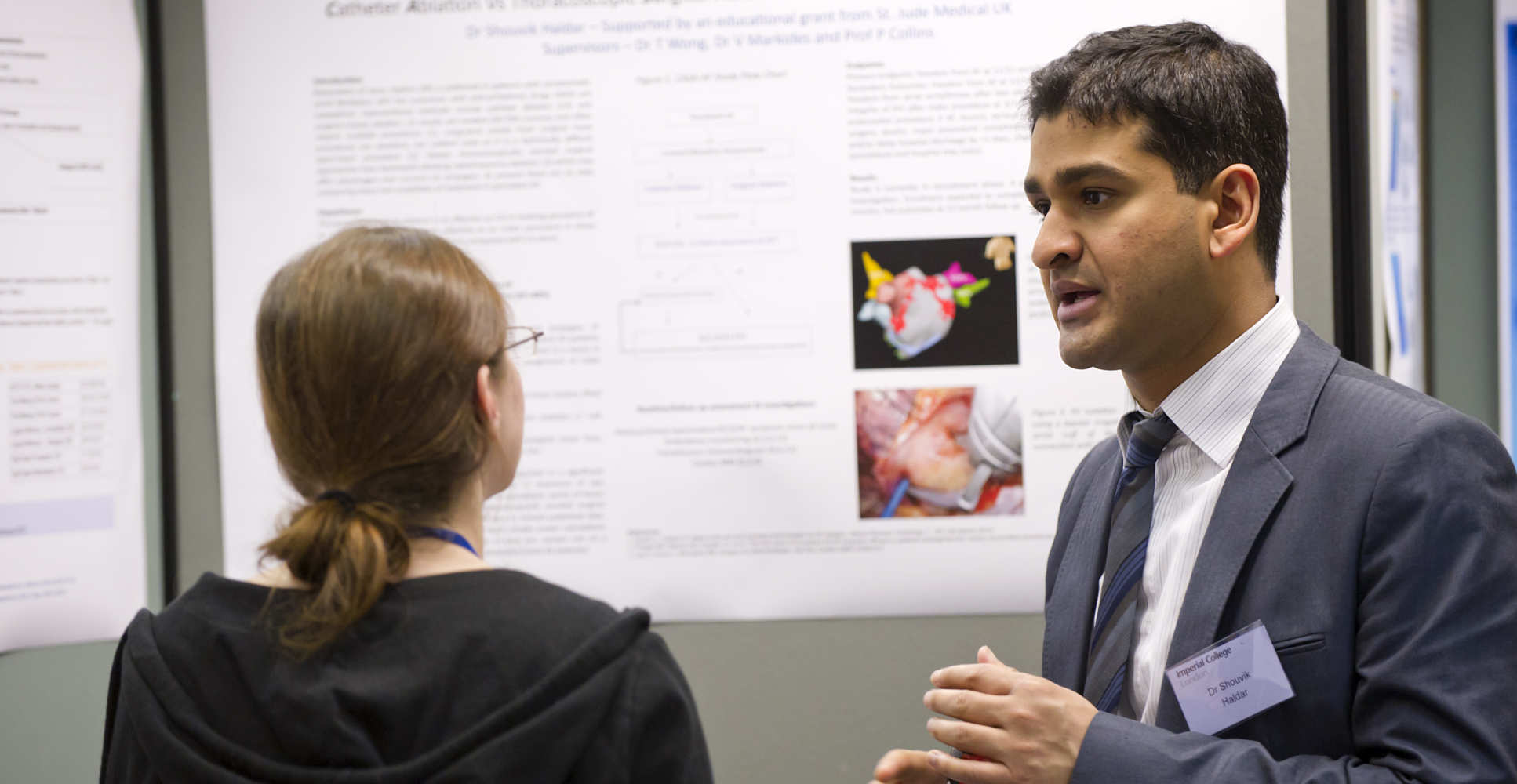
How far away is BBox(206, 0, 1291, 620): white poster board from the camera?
6.81 ft

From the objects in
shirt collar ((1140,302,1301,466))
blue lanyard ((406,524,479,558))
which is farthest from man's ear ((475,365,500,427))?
Answer: shirt collar ((1140,302,1301,466))

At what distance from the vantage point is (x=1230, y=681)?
42.7 inches

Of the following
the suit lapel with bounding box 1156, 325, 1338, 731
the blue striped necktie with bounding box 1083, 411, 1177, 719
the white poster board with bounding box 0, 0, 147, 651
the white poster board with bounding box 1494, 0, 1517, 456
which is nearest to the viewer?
the suit lapel with bounding box 1156, 325, 1338, 731

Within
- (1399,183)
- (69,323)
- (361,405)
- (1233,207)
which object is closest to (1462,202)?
Result: (1399,183)

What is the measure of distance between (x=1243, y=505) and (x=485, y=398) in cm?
77

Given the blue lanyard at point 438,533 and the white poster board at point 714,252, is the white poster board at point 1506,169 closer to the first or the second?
the white poster board at point 714,252

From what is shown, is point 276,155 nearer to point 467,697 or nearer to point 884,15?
point 884,15

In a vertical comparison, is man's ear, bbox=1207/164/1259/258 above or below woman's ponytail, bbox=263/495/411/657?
above

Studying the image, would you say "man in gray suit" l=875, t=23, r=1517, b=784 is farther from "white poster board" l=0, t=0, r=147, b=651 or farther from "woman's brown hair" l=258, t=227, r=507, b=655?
"white poster board" l=0, t=0, r=147, b=651

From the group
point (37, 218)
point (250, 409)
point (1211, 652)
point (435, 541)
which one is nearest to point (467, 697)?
point (435, 541)

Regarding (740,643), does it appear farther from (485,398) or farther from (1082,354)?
(485,398)

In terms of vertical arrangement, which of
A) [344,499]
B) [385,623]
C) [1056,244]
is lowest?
[385,623]

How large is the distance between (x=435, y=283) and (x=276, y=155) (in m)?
1.43

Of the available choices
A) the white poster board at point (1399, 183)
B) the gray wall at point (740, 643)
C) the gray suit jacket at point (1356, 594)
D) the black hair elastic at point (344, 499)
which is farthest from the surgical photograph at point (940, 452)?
the black hair elastic at point (344, 499)
